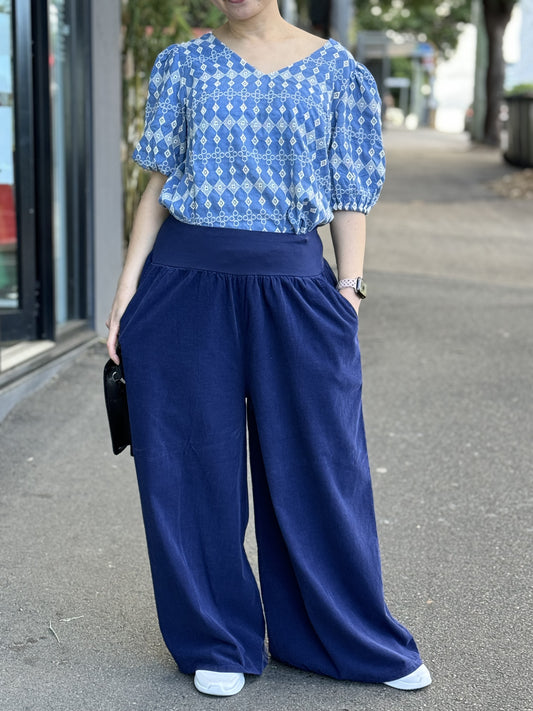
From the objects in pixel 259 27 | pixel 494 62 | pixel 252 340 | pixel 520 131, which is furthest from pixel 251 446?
pixel 494 62

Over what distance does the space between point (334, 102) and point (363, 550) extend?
111cm

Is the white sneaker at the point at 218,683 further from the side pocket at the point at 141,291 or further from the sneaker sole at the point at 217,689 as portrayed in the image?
the side pocket at the point at 141,291

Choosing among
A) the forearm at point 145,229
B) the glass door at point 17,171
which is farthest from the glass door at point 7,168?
the forearm at point 145,229

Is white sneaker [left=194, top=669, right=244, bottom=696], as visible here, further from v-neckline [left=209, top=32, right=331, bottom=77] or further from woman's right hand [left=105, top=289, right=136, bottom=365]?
v-neckline [left=209, top=32, right=331, bottom=77]

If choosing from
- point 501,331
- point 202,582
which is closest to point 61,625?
point 202,582

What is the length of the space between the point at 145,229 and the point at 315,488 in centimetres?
77

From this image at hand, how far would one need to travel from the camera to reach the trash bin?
2055cm

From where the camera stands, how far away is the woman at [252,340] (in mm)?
2633

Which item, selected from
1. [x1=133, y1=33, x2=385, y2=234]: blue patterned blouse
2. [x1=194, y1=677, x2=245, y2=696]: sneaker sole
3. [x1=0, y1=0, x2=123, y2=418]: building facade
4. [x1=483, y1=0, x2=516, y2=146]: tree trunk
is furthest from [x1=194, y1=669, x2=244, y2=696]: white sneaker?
[x1=483, y1=0, x2=516, y2=146]: tree trunk

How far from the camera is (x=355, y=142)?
2.73 meters

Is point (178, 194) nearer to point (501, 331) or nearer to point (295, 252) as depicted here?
point (295, 252)

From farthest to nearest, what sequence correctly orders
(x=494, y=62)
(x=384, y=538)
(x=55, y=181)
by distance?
(x=494, y=62), (x=55, y=181), (x=384, y=538)

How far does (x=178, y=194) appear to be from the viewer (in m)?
2.69

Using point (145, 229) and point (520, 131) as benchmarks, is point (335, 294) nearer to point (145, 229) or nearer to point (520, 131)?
point (145, 229)
